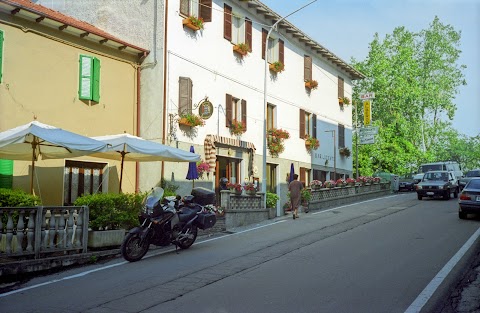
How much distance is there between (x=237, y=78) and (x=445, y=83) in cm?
3246

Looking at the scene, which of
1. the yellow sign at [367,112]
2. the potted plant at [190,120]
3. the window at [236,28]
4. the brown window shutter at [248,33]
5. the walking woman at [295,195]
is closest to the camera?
the potted plant at [190,120]

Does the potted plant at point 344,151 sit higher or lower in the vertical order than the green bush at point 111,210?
higher

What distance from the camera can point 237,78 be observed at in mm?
20812

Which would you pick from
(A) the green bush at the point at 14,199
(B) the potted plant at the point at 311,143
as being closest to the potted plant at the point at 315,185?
(B) the potted plant at the point at 311,143

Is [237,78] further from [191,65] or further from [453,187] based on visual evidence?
[453,187]

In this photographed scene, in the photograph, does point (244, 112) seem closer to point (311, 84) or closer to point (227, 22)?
point (227, 22)

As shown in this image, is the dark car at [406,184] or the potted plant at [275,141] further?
the dark car at [406,184]

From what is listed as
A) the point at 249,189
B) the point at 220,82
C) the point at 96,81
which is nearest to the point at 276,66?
the point at 220,82

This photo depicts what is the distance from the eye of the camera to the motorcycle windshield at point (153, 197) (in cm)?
1023

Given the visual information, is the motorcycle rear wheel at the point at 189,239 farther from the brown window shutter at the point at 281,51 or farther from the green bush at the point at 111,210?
the brown window shutter at the point at 281,51

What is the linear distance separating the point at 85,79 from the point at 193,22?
15.5 ft

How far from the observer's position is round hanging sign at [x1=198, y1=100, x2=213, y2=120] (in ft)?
55.8

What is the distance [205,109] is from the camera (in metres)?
17.1

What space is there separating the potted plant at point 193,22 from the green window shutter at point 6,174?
8031 millimetres
